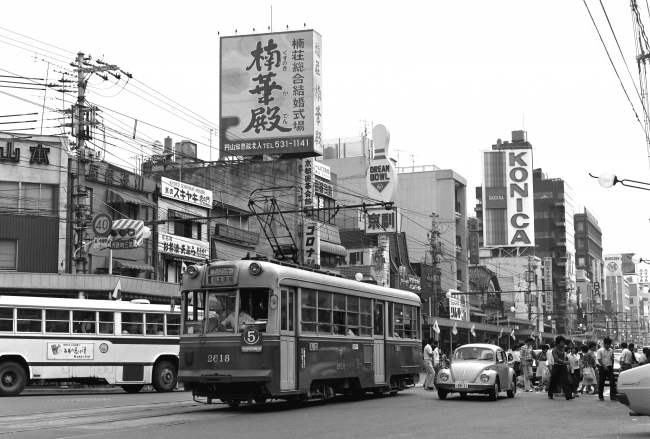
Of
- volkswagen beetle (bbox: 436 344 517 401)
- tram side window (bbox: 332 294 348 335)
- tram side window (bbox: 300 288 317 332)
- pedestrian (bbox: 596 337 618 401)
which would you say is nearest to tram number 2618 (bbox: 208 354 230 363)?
tram side window (bbox: 300 288 317 332)

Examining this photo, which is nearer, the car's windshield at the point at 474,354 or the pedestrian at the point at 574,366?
the car's windshield at the point at 474,354

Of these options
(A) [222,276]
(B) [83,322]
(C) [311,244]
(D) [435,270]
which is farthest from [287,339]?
(D) [435,270]

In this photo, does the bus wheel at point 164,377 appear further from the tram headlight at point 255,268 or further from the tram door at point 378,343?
the tram headlight at point 255,268

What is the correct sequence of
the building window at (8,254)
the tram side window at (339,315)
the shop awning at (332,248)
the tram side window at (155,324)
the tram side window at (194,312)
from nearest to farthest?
the tram side window at (194,312) < the tram side window at (339,315) < the tram side window at (155,324) < the building window at (8,254) < the shop awning at (332,248)

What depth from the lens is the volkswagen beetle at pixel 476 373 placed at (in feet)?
73.4

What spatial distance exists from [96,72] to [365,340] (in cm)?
2171

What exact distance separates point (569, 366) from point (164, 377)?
41.1 ft

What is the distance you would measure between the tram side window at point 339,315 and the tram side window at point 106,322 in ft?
29.1

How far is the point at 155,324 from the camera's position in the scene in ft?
91.8

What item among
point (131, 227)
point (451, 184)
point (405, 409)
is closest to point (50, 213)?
point (131, 227)

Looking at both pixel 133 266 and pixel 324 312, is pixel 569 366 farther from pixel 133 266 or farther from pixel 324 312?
pixel 133 266

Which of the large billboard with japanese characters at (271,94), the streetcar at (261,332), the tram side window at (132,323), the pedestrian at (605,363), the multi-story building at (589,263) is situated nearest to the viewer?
the streetcar at (261,332)

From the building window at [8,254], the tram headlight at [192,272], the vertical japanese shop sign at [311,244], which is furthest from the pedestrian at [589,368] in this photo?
the vertical japanese shop sign at [311,244]

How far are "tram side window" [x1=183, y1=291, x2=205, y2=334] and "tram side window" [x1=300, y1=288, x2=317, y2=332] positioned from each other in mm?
2201
